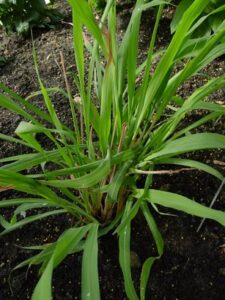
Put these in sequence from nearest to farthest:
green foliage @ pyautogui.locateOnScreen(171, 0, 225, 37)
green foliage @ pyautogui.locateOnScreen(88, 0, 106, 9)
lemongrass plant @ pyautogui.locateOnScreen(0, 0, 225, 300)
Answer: lemongrass plant @ pyautogui.locateOnScreen(0, 0, 225, 300) < green foliage @ pyautogui.locateOnScreen(171, 0, 225, 37) < green foliage @ pyautogui.locateOnScreen(88, 0, 106, 9)

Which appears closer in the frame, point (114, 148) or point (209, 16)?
point (114, 148)

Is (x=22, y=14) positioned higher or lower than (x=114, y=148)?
higher

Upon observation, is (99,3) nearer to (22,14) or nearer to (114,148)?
(22,14)

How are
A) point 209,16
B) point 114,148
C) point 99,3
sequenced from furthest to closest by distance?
1. point 99,3
2. point 209,16
3. point 114,148

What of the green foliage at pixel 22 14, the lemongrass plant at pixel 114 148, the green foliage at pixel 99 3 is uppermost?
the green foliage at pixel 22 14

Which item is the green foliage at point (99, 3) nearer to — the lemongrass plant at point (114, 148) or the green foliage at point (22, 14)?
the green foliage at point (22, 14)

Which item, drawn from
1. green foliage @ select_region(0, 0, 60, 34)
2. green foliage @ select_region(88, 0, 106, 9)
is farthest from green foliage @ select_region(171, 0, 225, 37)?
green foliage @ select_region(0, 0, 60, 34)

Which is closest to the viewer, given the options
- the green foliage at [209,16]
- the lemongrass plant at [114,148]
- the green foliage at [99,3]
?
the lemongrass plant at [114,148]

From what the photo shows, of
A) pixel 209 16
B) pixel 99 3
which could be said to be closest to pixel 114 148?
pixel 209 16

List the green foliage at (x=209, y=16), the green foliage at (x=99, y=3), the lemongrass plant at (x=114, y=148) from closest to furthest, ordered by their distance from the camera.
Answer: the lemongrass plant at (x=114, y=148) → the green foliage at (x=209, y=16) → the green foliage at (x=99, y=3)

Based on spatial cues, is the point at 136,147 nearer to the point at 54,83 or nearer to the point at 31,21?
the point at 54,83

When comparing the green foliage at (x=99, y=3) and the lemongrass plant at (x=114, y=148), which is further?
the green foliage at (x=99, y=3)

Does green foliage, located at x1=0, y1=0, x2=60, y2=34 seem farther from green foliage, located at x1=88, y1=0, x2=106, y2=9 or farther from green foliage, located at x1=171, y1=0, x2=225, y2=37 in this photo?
green foliage, located at x1=171, y1=0, x2=225, y2=37

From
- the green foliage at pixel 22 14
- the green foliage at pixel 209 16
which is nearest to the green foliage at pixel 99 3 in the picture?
the green foliage at pixel 22 14
